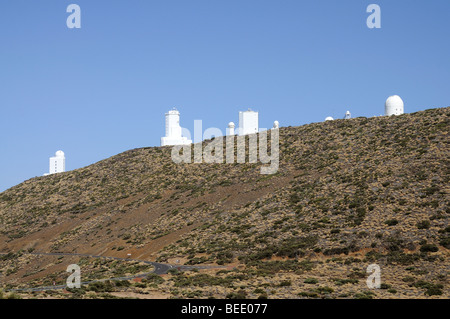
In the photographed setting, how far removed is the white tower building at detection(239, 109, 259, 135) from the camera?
79.9 m

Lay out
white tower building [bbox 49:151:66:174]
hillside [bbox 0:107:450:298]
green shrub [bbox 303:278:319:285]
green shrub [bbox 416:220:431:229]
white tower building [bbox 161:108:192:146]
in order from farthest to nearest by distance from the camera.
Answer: white tower building [bbox 49:151:66:174] < white tower building [bbox 161:108:192:146] < green shrub [bbox 416:220:431:229] < hillside [bbox 0:107:450:298] < green shrub [bbox 303:278:319:285]

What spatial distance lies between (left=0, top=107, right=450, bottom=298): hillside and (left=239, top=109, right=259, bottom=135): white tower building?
8443mm

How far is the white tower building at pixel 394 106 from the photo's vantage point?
66.8 m

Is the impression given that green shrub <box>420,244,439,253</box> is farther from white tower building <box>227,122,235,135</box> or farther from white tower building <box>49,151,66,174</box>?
white tower building <box>49,151,66,174</box>

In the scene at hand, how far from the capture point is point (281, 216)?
45.9 meters

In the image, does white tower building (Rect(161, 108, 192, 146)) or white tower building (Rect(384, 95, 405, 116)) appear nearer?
white tower building (Rect(384, 95, 405, 116))

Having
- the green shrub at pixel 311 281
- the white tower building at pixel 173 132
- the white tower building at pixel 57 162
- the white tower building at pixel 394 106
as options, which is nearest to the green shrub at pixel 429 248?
the green shrub at pixel 311 281

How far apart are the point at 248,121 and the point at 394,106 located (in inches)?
896

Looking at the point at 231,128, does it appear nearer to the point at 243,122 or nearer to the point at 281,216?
the point at 243,122

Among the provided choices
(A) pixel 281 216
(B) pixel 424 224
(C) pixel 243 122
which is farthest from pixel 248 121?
(B) pixel 424 224

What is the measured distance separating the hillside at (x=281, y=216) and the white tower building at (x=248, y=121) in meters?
8.44

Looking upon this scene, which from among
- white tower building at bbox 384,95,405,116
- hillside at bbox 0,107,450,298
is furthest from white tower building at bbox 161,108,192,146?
white tower building at bbox 384,95,405,116
